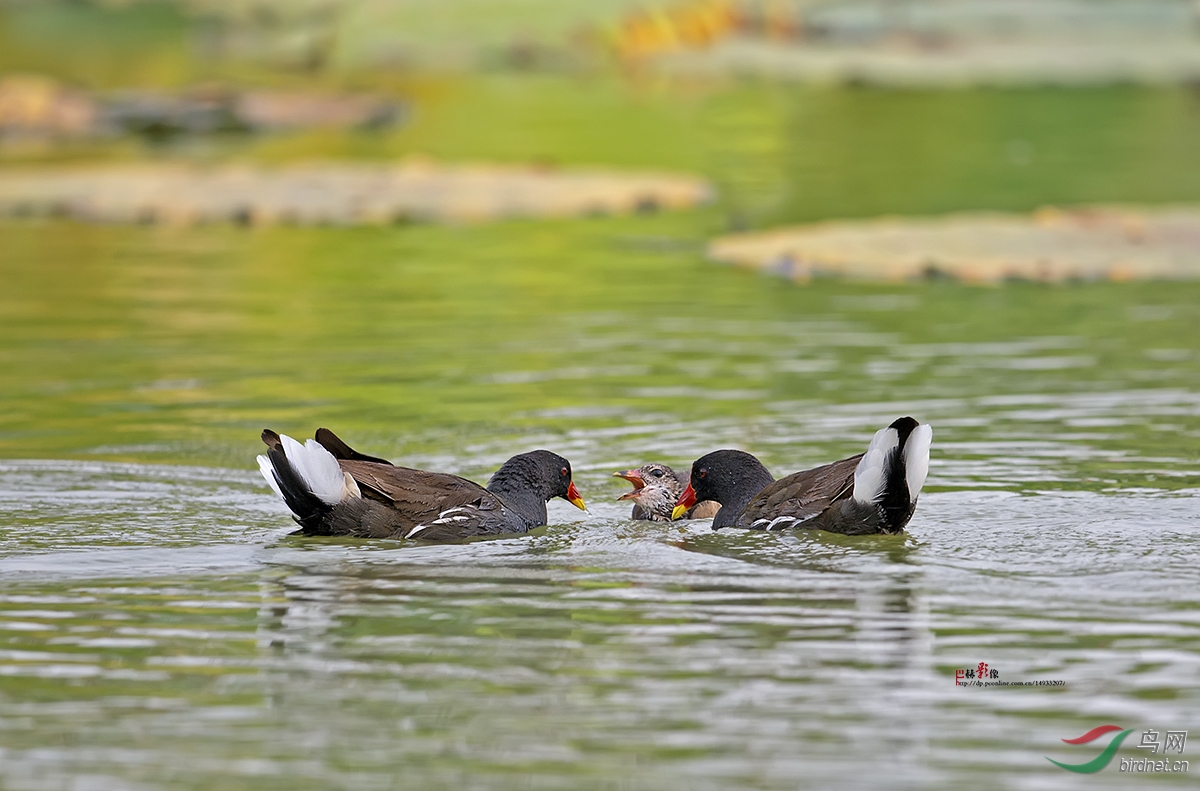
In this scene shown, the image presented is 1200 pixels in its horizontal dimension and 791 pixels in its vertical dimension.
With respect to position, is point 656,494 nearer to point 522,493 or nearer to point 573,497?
point 573,497

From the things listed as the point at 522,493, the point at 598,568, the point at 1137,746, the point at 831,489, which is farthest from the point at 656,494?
the point at 1137,746

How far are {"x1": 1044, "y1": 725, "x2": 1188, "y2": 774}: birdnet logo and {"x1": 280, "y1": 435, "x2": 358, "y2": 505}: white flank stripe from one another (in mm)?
3639

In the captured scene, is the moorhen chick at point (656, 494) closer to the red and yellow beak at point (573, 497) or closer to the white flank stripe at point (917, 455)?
the red and yellow beak at point (573, 497)

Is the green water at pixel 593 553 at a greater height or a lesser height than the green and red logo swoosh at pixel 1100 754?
greater

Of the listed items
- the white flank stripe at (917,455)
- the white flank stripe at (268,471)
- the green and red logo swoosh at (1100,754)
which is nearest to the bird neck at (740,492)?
the white flank stripe at (917,455)

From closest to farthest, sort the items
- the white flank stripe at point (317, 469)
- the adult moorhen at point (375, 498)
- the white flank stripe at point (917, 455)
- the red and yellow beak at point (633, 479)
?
1. the white flank stripe at point (917, 455)
2. the white flank stripe at point (317, 469)
3. the adult moorhen at point (375, 498)
4. the red and yellow beak at point (633, 479)

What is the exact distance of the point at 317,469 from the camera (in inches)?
330

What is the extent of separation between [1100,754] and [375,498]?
153 inches

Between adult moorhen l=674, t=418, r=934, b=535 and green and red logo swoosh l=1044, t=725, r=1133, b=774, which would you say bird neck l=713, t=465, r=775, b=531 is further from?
green and red logo swoosh l=1044, t=725, r=1133, b=774

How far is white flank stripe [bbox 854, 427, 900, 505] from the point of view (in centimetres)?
805

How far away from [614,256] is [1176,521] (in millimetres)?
11434

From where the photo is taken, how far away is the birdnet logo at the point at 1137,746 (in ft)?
18.5

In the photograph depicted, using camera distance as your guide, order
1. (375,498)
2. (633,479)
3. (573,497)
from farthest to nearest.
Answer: (633,479), (573,497), (375,498)

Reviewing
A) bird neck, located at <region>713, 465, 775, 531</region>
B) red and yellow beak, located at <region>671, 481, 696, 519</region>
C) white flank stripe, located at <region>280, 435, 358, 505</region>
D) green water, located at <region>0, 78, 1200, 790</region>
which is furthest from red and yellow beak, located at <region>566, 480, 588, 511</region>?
white flank stripe, located at <region>280, 435, 358, 505</region>
